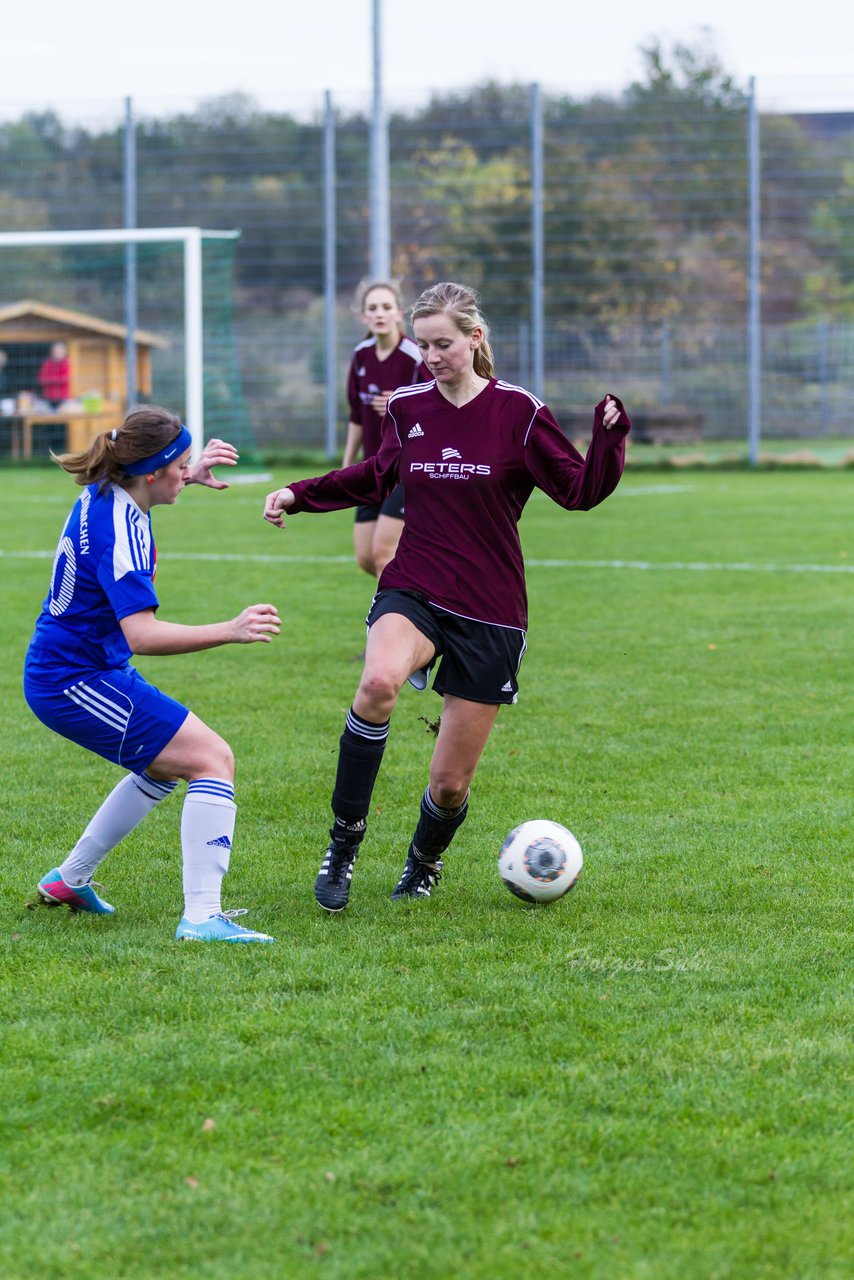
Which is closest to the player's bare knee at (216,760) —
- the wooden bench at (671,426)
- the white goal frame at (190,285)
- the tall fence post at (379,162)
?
the white goal frame at (190,285)

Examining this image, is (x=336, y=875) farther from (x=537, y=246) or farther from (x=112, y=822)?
(x=537, y=246)

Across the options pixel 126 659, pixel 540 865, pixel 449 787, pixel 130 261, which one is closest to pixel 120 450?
pixel 126 659

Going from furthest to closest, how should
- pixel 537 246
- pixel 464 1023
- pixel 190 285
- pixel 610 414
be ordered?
pixel 537 246 < pixel 190 285 < pixel 610 414 < pixel 464 1023

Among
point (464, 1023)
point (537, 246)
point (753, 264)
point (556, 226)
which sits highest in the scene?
point (556, 226)

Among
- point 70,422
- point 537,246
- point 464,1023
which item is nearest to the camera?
point 464,1023

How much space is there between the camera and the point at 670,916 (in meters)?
4.56

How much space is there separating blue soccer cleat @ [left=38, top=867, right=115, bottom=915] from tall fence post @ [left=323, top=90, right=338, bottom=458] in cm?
2413

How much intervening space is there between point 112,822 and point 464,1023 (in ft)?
4.68

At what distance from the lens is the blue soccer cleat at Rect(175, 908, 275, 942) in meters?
4.32

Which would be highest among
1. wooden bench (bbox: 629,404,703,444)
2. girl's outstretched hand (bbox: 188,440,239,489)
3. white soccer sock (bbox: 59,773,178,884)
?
wooden bench (bbox: 629,404,703,444)

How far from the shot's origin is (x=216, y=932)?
171 inches

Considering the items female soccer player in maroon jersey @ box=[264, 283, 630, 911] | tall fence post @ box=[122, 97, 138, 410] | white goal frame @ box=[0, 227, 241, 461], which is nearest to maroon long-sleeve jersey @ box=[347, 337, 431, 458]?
female soccer player in maroon jersey @ box=[264, 283, 630, 911]

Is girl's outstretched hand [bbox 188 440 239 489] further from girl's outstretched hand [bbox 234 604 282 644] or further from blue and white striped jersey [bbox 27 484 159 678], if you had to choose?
girl's outstretched hand [bbox 234 604 282 644]

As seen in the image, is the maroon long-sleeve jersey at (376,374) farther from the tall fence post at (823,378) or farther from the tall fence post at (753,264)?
the tall fence post at (823,378)
